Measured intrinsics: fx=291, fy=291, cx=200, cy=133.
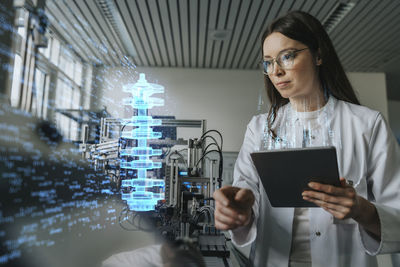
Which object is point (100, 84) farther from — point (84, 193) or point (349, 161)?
point (349, 161)

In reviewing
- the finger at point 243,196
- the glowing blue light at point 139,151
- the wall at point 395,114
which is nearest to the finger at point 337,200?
the finger at point 243,196

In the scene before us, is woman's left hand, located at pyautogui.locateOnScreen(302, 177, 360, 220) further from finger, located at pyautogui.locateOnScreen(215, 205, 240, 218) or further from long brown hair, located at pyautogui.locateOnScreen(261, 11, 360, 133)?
long brown hair, located at pyautogui.locateOnScreen(261, 11, 360, 133)

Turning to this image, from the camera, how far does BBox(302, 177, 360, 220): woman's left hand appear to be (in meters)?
0.55

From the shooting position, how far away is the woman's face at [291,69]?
0.77 m

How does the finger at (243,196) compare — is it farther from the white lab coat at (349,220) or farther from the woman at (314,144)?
the white lab coat at (349,220)

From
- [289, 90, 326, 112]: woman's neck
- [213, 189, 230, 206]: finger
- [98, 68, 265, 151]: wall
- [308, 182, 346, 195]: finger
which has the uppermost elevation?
[98, 68, 265, 151]: wall

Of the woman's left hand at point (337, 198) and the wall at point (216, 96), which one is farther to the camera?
the wall at point (216, 96)

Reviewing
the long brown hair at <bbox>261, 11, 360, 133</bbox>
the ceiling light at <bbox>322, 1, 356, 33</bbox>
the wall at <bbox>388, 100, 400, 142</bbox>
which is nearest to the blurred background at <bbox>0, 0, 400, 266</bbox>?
the long brown hair at <bbox>261, 11, 360, 133</bbox>

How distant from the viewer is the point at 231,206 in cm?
61

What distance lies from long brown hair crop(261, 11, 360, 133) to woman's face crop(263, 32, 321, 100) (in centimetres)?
2

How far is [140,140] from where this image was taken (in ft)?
3.51

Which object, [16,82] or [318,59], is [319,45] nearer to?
[318,59]

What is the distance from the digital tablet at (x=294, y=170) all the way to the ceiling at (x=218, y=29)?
2.02 meters

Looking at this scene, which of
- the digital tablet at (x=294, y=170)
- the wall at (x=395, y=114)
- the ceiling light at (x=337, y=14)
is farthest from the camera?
the wall at (x=395, y=114)
